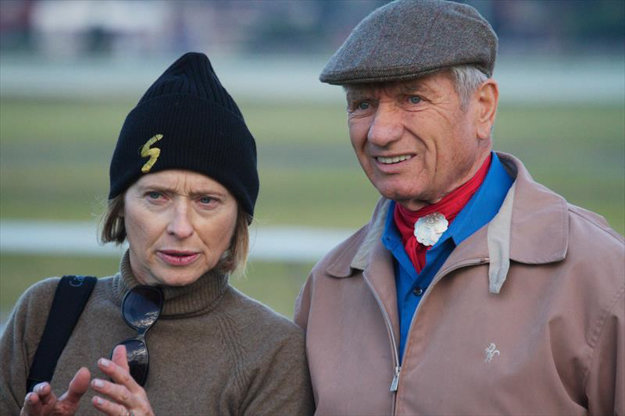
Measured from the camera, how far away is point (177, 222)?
3.23 metres

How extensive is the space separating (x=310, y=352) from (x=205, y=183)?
24.8 inches

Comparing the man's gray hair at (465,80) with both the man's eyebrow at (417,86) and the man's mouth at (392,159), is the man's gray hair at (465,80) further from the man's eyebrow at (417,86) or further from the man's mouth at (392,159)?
the man's mouth at (392,159)

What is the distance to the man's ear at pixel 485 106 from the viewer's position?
326 centimetres

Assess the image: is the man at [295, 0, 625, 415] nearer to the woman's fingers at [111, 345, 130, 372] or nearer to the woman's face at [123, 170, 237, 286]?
the woman's face at [123, 170, 237, 286]

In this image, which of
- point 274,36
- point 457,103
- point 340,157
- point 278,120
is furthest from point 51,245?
point 274,36

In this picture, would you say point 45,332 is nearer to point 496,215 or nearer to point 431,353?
point 431,353

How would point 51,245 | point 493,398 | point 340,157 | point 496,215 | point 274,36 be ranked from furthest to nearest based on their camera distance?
point 274,36 → point 340,157 → point 51,245 → point 496,215 → point 493,398

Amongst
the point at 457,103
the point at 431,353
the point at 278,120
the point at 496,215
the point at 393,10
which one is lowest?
the point at 278,120

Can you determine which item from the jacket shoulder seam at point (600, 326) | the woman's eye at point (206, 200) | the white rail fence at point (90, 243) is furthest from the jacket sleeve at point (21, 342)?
the white rail fence at point (90, 243)

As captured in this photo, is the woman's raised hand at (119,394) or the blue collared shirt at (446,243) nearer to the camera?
the woman's raised hand at (119,394)

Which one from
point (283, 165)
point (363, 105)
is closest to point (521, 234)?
point (363, 105)

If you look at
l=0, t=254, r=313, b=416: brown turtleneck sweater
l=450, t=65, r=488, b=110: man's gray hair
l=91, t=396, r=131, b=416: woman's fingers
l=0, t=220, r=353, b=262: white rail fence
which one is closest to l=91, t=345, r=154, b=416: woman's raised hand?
l=91, t=396, r=131, b=416: woman's fingers

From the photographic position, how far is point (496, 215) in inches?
126

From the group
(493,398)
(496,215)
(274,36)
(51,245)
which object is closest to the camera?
(493,398)
